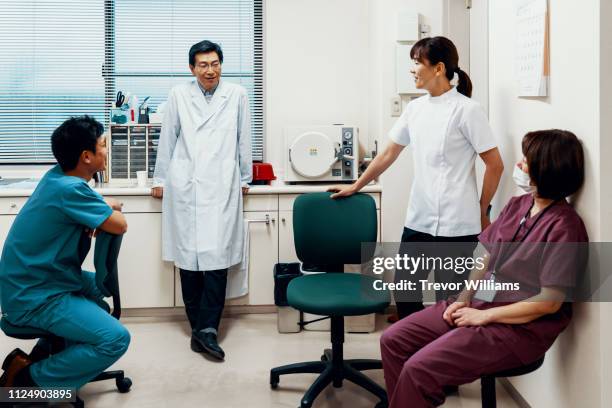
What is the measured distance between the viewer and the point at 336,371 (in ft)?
8.61

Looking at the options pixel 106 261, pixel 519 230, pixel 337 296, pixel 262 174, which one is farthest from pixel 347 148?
pixel 519 230

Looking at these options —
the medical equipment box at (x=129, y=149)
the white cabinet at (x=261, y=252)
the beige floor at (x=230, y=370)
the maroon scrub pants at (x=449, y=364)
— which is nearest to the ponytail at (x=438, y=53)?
the maroon scrub pants at (x=449, y=364)

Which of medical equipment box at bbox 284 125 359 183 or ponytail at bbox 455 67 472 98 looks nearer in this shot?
ponytail at bbox 455 67 472 98

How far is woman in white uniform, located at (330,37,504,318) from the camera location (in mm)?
2418

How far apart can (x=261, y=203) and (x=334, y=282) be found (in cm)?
113

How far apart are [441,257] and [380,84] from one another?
1.49 meters

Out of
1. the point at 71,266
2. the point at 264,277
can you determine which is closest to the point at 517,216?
the point at 71,266

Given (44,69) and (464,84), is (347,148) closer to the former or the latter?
(464,84)

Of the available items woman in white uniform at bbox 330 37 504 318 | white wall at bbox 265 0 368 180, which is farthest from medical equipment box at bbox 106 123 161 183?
woman in white uniform at bbox 330 37 504 318

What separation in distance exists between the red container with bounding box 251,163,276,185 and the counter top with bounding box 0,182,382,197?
130 millimetres

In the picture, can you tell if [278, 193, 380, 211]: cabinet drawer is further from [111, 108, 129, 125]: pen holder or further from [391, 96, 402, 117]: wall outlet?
[111, 108, 129, 125]: pen holder

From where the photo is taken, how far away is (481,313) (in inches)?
75.5

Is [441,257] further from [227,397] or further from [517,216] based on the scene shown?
[227,397]

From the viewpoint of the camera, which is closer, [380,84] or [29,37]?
[380,84]
